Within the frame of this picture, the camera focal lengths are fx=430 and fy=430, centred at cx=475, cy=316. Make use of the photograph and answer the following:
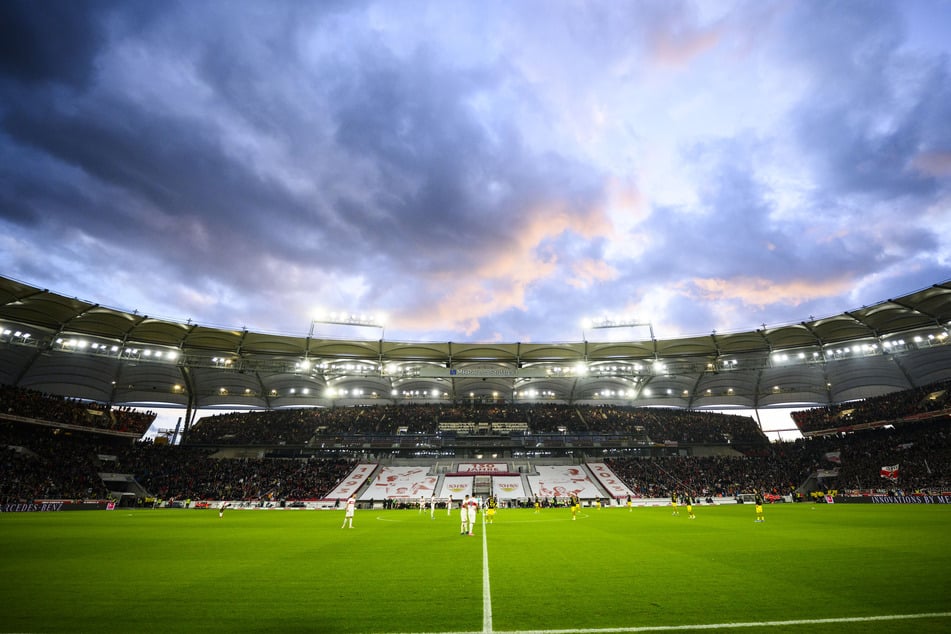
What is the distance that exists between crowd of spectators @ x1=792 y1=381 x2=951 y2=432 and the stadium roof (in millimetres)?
2456

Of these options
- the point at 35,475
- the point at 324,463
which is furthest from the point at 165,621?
the point at 324,463

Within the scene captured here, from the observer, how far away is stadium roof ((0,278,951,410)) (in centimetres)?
4150

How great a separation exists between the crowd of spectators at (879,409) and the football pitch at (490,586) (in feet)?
151

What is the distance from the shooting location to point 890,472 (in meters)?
41.7

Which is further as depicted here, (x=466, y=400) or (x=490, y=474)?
(x=466, y=400)

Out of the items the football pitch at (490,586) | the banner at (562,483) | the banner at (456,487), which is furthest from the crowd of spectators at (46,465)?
the banner at (562,483)

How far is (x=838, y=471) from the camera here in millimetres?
47500

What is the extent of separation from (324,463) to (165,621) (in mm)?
51846

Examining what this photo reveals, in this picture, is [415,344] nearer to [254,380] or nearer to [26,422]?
[254,380]

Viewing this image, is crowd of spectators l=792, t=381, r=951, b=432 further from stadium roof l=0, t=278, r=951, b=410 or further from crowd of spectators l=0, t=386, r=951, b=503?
stadium roof l=0, t=278, r=951, b=410

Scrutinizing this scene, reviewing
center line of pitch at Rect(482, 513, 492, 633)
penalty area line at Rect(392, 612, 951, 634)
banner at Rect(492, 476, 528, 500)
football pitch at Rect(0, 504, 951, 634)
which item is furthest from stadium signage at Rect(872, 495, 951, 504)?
center line of pitch at Rect(482, 513, 492, 633)

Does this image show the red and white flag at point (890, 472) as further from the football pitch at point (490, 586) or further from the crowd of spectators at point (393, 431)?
the football pitch at point (490, 586)

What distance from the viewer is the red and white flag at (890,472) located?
135ft

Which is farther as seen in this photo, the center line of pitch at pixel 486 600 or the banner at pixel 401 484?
the banner at pixel 401 484
